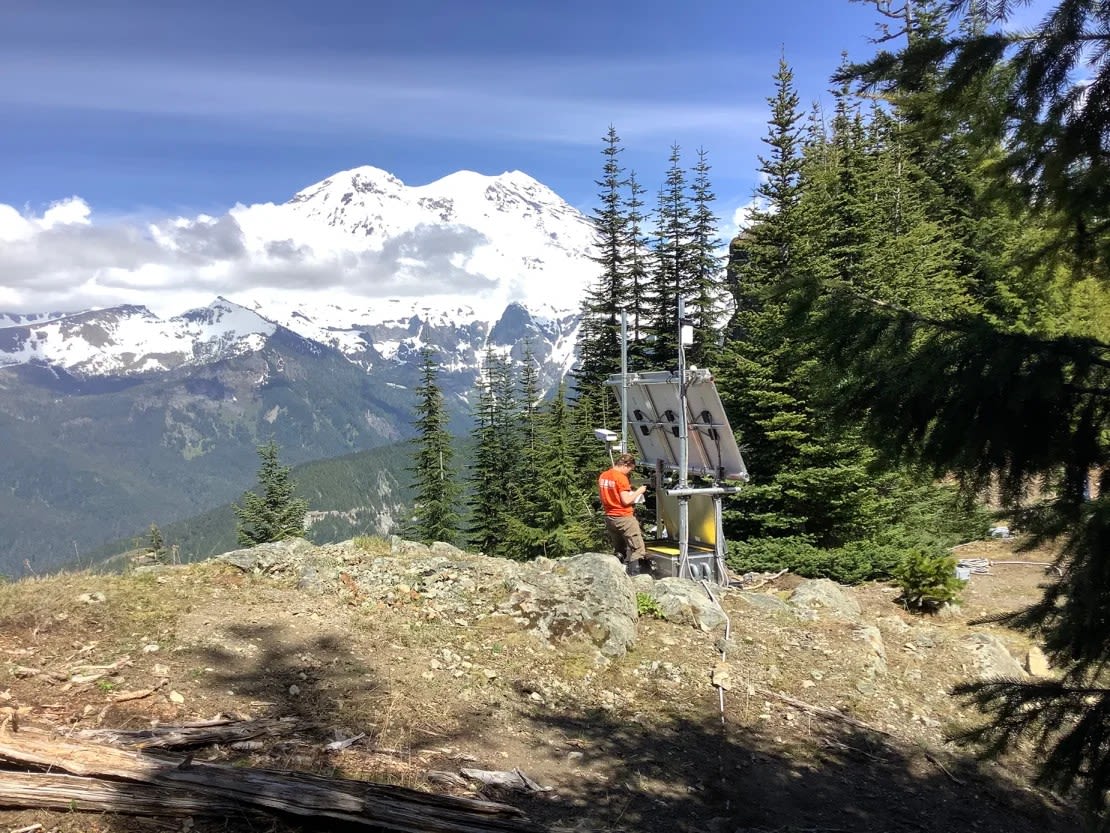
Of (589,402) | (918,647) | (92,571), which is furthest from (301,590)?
(589,402)

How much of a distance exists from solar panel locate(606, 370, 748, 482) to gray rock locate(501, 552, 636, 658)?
2.91 metres

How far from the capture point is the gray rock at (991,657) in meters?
9.58

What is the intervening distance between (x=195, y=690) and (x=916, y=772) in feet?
21.8

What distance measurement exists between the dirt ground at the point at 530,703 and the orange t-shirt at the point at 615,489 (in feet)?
9.96

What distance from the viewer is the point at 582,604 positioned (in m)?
9.12

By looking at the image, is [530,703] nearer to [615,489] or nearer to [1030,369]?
[1030,369]

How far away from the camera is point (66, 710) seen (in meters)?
5.44

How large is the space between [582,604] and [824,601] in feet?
14.0

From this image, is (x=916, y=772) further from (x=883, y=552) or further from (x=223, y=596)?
(x=883, y=552)

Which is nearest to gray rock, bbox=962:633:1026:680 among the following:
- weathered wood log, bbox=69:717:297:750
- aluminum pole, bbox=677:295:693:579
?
aluminum pole, bbox=677:295:693:579

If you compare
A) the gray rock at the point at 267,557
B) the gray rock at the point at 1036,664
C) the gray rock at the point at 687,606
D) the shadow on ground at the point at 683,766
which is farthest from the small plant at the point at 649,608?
the gray rock at the point at 1036,664

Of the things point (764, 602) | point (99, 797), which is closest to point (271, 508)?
point (764, 602)

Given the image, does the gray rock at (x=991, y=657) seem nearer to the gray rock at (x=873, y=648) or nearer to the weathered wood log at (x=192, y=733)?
the gray rock at (x=873, y=648)

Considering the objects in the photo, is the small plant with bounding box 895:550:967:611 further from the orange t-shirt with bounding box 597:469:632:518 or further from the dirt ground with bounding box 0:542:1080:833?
the orange t-shirt with bounding box 597:469:632:518
